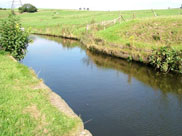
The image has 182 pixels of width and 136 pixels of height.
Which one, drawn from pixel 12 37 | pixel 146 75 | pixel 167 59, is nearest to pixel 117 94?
pixel 146 75

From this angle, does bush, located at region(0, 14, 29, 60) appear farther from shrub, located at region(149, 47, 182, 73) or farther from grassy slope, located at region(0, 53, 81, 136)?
shrub, located at region(149, 47, 182, 73)

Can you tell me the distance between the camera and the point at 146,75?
15914 mm

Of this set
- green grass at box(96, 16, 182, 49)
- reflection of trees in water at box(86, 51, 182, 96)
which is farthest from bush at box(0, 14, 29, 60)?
green grass at box(96, 16, 182, 49)

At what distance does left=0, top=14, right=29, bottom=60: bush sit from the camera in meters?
13.9

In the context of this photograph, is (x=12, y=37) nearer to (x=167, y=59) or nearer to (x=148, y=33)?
(x=167, y=59)

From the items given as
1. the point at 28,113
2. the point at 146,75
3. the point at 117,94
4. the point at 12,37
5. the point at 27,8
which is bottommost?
the point at 117,94

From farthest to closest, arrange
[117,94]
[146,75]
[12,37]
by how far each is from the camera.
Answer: [146,75]
[12,37]
[117,94]

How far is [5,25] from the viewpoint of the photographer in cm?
1410

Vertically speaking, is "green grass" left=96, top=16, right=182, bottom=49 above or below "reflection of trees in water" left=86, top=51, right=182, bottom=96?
above

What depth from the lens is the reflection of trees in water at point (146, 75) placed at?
1343cm

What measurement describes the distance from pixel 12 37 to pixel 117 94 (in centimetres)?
755

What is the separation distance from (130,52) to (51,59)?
7.46m

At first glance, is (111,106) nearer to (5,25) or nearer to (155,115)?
(155,115)

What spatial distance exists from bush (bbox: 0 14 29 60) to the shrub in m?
9.59
